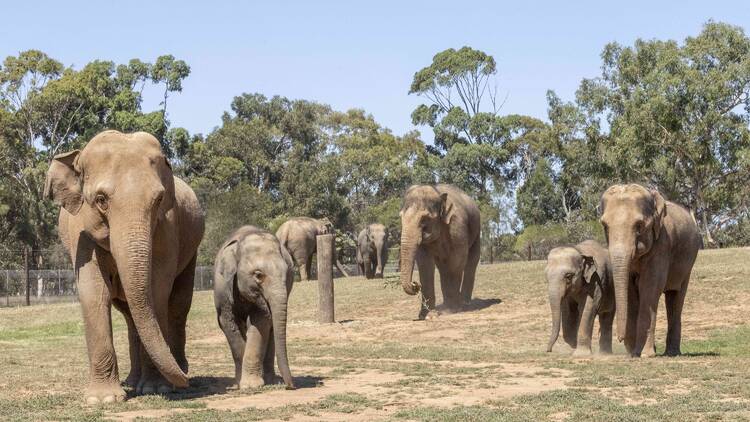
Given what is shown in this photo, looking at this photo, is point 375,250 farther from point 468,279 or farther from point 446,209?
point 446,209

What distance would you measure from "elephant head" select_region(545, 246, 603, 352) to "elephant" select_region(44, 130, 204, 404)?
7.01 m

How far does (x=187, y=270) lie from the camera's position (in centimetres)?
1614

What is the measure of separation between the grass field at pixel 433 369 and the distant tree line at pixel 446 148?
19.9m

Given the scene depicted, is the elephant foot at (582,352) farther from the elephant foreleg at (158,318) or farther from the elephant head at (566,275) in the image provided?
the elephant foreleg at (158,318)

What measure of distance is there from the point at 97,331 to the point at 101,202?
1.57 metres

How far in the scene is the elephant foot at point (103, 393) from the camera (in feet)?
43.6

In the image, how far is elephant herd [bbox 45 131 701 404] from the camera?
1249 centimetres

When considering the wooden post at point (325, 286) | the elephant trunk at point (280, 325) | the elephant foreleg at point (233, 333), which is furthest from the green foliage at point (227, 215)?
the elephant trunk at point (280, 325)

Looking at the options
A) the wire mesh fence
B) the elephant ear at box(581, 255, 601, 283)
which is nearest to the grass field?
the elephant ear at box(581, 255, 601, 283)

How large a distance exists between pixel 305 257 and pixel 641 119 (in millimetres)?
18575

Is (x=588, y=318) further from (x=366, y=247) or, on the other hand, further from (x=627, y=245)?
(x=366, y=247)

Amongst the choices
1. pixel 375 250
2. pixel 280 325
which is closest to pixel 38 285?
pixel 375 250

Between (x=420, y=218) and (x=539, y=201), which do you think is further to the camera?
(x=539, y=201)

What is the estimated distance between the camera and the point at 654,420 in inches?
449
